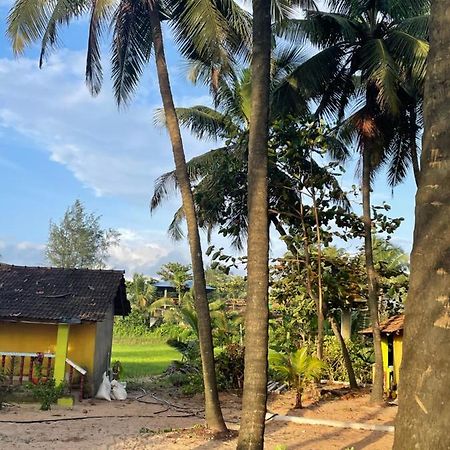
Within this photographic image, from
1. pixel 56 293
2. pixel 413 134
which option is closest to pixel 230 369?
pixel 56 293

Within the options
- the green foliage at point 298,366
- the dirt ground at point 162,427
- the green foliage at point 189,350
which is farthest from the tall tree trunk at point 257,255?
the green foliage at point 189,350

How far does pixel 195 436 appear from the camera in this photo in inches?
366

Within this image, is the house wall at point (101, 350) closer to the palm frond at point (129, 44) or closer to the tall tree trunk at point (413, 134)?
the palm frond at point (129, 44)

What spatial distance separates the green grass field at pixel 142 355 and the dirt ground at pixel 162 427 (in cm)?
701

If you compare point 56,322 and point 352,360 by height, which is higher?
point 56,322

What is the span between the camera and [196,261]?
9773 mm

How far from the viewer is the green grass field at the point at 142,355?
72.3 feet

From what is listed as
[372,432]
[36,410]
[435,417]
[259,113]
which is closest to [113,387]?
[36,410]

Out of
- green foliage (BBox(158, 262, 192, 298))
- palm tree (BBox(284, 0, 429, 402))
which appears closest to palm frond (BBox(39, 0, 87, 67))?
palm tree (BBox(284, 0, 429, 402))

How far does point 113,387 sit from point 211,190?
6035 mm

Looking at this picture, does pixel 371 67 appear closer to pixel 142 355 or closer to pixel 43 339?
pixel 43 339

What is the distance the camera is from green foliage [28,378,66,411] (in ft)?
41.6

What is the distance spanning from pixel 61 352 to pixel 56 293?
2022 mm

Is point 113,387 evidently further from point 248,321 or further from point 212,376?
point 248,321
